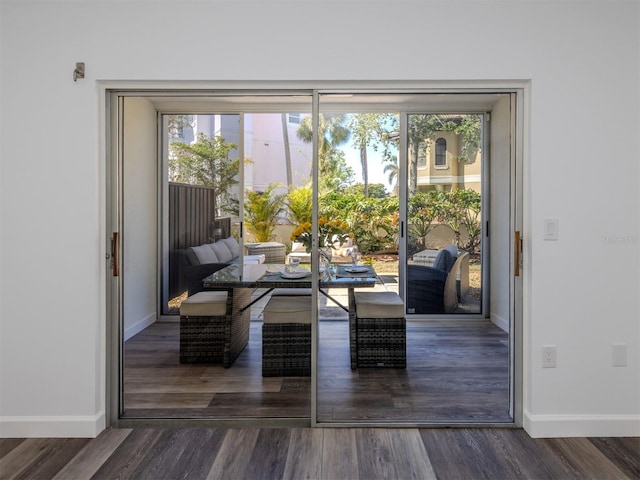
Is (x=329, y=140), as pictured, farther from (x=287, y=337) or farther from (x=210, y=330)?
(x=210, y=330)

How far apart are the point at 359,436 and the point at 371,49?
2176 millimetres

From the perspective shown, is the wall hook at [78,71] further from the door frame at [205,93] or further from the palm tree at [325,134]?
the palm tree at [325,134]

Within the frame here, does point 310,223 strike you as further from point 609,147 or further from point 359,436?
point 609,147

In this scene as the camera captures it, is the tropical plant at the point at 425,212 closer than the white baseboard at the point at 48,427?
No

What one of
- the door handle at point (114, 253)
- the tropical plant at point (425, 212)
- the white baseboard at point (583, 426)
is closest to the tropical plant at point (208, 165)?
the door handle at point (114, 253)

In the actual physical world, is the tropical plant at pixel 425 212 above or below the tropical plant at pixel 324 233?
above

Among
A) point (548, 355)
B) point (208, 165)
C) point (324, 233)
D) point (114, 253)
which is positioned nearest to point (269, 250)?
point (324, 233)

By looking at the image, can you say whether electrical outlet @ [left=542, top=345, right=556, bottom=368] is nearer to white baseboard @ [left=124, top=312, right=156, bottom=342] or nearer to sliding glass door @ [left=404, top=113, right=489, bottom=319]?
sliding glass door @ [left=404, top=113, right=489, bottom=319]

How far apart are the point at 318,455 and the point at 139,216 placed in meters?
1.76

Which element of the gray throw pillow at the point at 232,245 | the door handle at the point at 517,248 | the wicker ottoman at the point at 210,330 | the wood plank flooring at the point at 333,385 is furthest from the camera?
the wicker ottoman at the point at 210,330

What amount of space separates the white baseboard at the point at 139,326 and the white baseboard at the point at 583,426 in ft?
7.81

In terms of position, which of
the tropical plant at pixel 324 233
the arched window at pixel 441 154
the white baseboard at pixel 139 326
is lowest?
the white baseboard at pixel 139 326

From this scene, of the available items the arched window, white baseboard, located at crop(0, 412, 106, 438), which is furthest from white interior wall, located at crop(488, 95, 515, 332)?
white baseboard, located at crop(0, 412, 106, 438)

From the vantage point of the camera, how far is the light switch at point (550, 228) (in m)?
2.39
